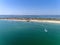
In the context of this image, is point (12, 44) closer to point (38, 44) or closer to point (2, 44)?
point (2, 44)

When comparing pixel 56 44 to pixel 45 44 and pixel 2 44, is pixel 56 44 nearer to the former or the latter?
pixel 45 44

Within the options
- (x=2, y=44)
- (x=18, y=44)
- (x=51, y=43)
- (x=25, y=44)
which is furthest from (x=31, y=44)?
(x=2, y=44)

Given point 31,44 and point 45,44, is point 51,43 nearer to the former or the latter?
point 45,44

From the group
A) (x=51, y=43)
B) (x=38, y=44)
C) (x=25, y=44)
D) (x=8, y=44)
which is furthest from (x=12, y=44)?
(x=51, y=43)

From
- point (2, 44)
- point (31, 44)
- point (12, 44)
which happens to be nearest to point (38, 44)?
point (31, 44)

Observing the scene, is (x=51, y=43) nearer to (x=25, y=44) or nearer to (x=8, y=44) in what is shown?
(x=25, y=44)

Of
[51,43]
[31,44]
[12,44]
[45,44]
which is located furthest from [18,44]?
[51,43]
